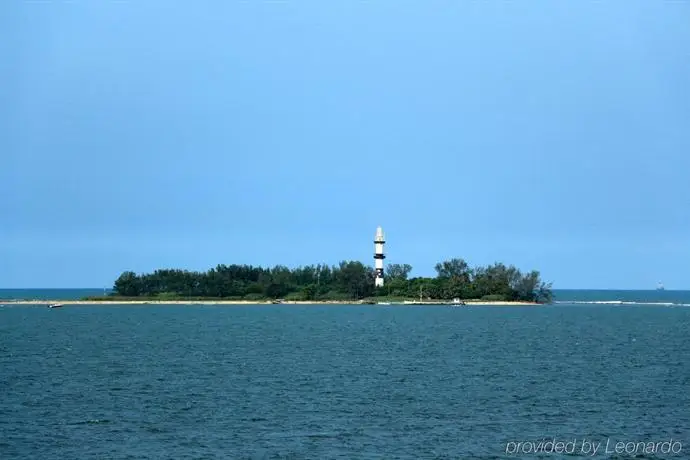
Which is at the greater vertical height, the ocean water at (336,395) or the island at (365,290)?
the island at (365,290)

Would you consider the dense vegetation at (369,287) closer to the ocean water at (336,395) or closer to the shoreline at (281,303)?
the shoreline at (281,303)

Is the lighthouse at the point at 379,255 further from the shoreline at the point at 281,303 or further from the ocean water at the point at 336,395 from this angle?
the ocean water at the point at 336,395

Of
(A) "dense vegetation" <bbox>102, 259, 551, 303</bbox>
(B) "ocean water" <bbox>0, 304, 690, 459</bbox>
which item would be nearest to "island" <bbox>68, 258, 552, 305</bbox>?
(A) "dense vegetation" <bbox>102, 259, 551, 303</bbox>

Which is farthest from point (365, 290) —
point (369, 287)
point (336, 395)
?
point (336, 395)

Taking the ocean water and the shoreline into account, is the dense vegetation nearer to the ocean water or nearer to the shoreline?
the shoreline

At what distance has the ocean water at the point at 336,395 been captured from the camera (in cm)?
3656

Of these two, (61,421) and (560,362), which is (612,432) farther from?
(560,362)

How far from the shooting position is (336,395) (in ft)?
161

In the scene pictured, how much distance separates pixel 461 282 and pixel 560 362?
127 m

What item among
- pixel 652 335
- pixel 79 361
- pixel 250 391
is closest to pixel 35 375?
pixel 79 361

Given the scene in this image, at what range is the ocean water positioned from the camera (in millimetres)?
36562

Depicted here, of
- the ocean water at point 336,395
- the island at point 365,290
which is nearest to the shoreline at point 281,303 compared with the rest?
the island at point 365,290

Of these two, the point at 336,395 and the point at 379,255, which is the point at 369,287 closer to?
the point at 379,255

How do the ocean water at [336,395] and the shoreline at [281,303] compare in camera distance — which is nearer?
the ocean water at [336,395]
